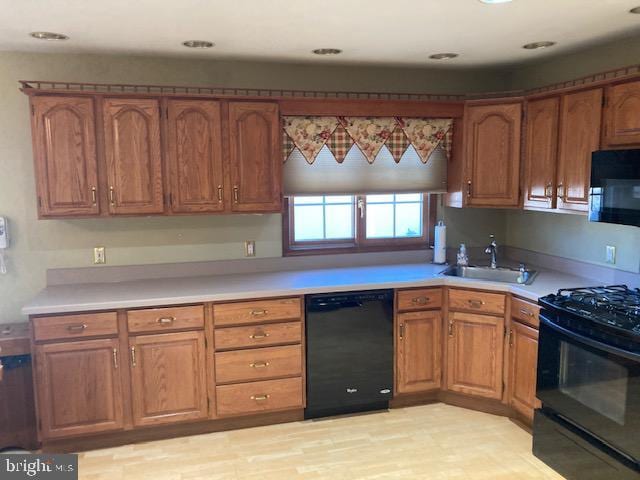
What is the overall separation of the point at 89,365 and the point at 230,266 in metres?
1.14

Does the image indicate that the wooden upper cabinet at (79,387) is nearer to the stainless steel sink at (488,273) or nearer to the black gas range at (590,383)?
the stainless steel sink at (488,273)

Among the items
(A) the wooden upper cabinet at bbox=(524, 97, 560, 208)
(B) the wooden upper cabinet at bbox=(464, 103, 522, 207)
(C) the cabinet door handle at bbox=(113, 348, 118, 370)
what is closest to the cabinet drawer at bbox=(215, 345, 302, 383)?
(C) the cabinet door handle at bbox=(113, 348, 118, 370)

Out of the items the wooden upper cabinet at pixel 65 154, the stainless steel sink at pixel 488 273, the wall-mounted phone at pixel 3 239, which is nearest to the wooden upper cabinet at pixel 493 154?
the stainless steel sink at pixel 488 273

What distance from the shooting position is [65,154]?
3148 millimetres

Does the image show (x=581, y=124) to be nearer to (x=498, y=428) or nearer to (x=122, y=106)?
(x=498, y=428)

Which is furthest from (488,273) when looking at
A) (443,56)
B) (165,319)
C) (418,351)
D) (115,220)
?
(115,220)

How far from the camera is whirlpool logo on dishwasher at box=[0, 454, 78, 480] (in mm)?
2119

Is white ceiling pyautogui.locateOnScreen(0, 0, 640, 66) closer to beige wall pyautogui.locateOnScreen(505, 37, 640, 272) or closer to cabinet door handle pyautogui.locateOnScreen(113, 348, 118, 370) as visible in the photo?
beige wall pyautogui.locateOnScreen(505, 37, 640, 272)

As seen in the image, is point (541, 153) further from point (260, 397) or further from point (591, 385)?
point (260, 397)

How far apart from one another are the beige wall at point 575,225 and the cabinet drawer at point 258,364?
2.01 metres

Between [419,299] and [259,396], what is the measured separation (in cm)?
122

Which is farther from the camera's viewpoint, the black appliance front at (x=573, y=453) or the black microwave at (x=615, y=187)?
the black microwave at (x=615, y=187)

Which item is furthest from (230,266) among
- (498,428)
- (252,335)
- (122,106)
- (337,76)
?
(498,428)

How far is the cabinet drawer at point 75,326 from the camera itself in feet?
9.65
